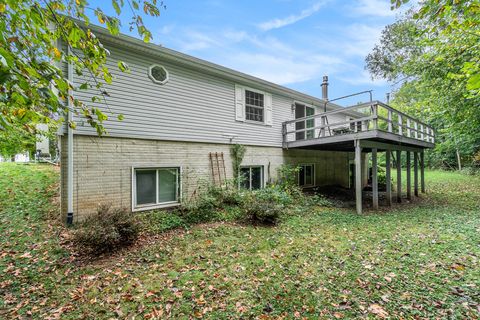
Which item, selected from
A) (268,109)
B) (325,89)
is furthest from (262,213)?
(325,89)

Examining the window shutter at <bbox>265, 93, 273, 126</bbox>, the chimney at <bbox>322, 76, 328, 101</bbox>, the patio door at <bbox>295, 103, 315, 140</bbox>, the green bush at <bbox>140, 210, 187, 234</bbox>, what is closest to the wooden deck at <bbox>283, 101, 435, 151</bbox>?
the patio door at <bbox>295, 103, 315, 140</bbox>

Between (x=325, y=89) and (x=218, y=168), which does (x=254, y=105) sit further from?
(x=325, y=89)

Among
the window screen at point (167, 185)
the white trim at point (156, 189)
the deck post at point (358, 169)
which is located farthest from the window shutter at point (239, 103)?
the deck post at point (358, 169)

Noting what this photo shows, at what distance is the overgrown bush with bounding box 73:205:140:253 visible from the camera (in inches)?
187

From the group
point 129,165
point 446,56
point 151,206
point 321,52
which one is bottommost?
point 151,206

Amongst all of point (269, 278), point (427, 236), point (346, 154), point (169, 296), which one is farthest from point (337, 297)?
point (346, 154)

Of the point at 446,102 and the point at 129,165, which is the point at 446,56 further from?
the point at 129,165

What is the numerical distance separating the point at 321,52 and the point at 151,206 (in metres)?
17.4

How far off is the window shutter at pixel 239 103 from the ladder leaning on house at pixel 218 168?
1.88 meters

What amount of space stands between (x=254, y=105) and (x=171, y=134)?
4.27m

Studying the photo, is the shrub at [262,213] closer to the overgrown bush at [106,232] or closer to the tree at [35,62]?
the overgrown bush at [106,232]

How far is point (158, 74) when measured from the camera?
766 centimetres

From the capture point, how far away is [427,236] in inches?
233

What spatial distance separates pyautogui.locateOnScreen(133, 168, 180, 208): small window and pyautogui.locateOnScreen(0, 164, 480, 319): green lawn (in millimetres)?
1800
